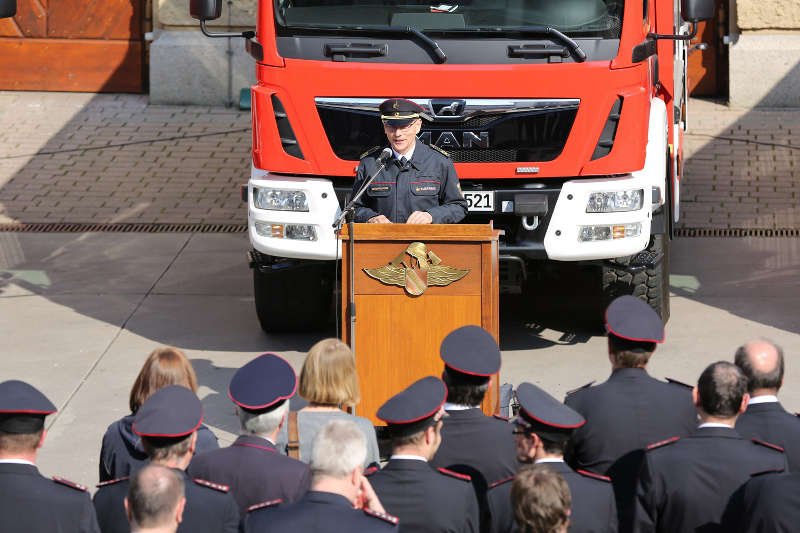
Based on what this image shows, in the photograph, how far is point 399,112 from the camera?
7.17 metres

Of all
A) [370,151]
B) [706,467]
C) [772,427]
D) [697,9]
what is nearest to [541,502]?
[706,467]

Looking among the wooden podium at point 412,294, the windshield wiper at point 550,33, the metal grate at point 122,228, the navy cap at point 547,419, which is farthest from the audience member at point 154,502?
the metal grate at point 122,228

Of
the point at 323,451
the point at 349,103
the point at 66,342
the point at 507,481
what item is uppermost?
the point at 349,103

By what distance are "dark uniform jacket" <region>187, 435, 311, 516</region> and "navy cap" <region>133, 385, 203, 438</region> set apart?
183 mm

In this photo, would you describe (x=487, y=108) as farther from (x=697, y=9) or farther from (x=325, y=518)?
(x=325, y=518)

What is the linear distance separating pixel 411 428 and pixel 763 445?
4.09 feet

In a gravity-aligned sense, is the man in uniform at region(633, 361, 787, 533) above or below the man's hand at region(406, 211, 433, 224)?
below

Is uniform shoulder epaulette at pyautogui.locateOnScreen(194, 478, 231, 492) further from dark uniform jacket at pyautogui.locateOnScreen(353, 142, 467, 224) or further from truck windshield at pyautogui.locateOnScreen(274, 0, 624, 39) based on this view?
truck windshield at pyautogui.locateOnScreen(274, 0, 624, 39)

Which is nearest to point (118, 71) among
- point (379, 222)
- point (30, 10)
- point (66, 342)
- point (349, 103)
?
point (30, 10)

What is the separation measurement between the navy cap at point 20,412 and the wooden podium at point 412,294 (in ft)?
8.19

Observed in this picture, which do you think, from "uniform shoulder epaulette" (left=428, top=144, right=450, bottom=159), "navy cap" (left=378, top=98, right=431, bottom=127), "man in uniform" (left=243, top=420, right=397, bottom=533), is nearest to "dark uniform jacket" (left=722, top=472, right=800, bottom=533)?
"man in uniform" (left=243, top=420, right=397, bottom=533)

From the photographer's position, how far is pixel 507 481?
425cm

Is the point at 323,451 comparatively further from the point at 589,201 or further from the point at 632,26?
the point at 632,26

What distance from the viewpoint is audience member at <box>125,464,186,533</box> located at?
3576mm
